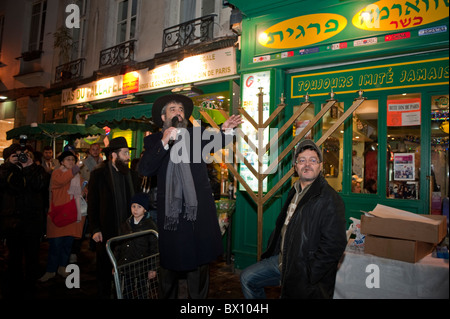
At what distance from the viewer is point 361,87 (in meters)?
4.45

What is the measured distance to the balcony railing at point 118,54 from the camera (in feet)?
27.8

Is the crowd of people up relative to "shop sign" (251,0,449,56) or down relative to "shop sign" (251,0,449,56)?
down

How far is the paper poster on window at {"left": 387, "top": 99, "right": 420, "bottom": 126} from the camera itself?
413 centimetres

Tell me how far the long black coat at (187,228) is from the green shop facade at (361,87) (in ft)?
5.82

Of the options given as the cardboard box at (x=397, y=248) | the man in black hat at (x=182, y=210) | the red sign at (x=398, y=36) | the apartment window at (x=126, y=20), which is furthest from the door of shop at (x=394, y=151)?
the apartment window at (x=126, y=20)

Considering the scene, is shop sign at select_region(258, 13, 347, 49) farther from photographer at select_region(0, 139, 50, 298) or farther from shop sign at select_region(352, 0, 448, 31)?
photographer at select_region(0, 139, 50, 298)

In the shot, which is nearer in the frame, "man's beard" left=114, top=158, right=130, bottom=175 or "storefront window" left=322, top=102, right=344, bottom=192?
"man's beard" left=114, top=158, right=130, bottom=175

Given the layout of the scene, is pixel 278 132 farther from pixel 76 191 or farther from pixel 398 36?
pixel 76 191

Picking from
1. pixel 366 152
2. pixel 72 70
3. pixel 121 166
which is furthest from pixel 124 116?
pixel 72 70

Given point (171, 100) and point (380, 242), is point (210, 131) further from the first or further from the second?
point (380, 242)

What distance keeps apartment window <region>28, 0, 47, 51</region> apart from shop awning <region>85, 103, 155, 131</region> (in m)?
7.16

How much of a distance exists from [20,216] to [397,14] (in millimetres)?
5279

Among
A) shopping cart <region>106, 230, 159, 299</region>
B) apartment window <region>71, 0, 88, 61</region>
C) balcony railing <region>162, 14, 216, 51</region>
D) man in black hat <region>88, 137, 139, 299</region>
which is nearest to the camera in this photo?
shopping cart <region>106, 230, 159, 299</region>

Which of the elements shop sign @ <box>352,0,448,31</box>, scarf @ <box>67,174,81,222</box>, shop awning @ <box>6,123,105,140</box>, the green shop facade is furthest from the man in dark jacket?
shop awning @ <box>6,123,105,140</box>
